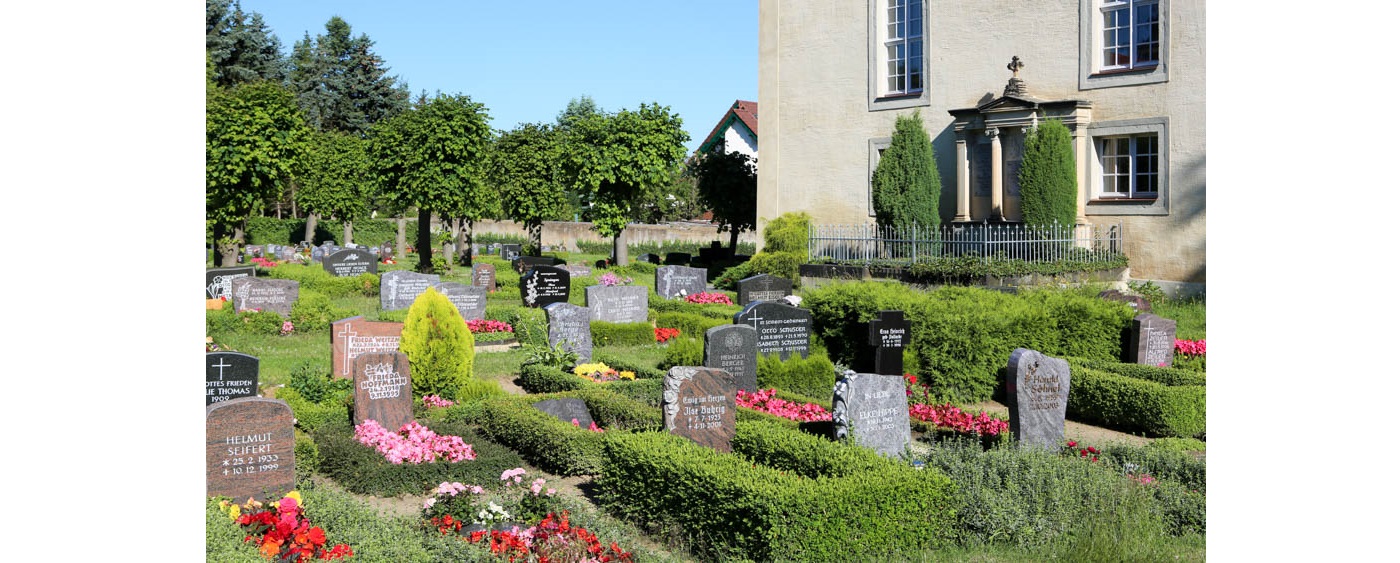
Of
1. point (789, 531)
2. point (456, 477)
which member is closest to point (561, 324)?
point (456, 477)

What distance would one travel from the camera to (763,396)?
13312 millimetres

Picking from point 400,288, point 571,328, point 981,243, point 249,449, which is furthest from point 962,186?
point 249,449

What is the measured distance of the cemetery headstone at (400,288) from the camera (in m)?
22.7

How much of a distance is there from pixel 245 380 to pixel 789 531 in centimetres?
622

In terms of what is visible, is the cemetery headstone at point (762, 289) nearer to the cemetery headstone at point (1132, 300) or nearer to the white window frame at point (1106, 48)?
the cemetery headstone at point (1132, 300)

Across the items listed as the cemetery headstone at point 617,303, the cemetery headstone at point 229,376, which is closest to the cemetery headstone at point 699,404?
the cemetery headstone at point 229,376

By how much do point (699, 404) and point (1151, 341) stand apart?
8531 millimetres

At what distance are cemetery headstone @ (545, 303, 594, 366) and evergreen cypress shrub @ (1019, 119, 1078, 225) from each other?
12.6m

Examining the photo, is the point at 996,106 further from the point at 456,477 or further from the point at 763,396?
the point at 456,477

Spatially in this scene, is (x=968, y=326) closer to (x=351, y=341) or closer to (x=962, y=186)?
(x=351, y=341)

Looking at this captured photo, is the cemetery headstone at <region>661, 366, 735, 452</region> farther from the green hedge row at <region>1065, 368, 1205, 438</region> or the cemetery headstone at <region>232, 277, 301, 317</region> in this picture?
the cemetery headstone at <region>232, 277, 301, 317</region>

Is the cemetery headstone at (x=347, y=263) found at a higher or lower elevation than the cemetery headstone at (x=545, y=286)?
higher

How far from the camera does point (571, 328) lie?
52.7ft

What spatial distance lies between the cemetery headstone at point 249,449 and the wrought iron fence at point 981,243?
56.3ft
